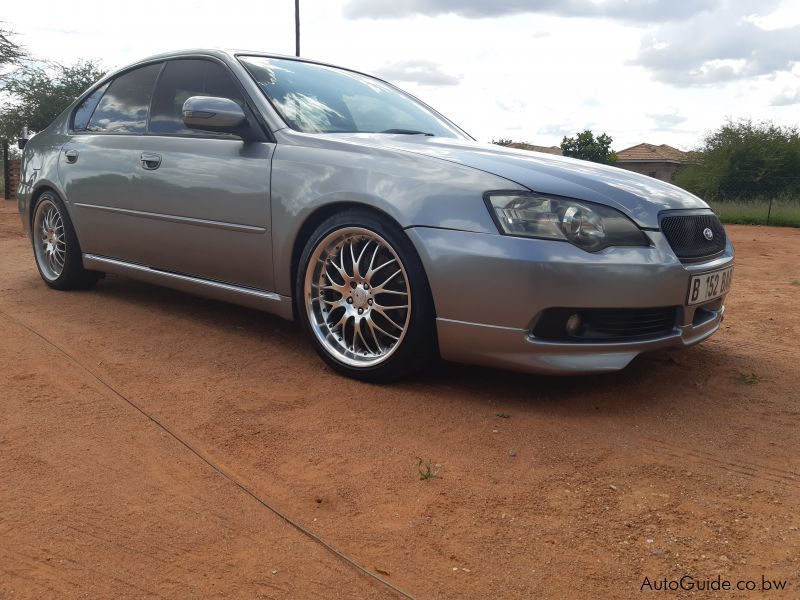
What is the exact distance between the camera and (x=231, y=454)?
2.93 meters

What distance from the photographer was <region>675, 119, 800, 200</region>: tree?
24719 mm

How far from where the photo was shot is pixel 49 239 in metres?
5.95

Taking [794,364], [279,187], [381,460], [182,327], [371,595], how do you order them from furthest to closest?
[182,327] < [794,364] < [279,187] < [381,460] < [371,595]

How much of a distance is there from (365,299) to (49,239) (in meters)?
3.34

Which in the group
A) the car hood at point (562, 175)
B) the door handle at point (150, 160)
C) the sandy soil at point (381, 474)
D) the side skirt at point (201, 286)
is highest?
the car hood at point (562, 175)

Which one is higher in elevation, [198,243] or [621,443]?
[198,243]

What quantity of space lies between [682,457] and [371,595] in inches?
57.1

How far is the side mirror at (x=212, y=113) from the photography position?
407 centimetres

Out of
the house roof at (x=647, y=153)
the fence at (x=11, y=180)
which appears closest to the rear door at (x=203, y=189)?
the fence at (x=11, y=180)

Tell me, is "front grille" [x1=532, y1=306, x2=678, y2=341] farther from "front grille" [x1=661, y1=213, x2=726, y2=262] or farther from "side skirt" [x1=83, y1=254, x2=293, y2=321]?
"side skirt" [x1=83, y1=254, x2=293, y2=321]

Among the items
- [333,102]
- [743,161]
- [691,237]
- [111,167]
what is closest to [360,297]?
[333,102]

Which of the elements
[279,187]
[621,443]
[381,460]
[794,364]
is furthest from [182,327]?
[794,364]

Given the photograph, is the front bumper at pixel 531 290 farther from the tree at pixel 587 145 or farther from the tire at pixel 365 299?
the tree at pixel 587 145

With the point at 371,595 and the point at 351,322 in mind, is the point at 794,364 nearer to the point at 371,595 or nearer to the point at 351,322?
the point at 351,322
